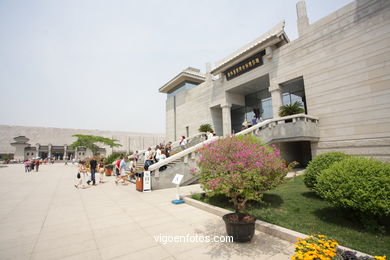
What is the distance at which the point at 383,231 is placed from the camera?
4121 millimetres

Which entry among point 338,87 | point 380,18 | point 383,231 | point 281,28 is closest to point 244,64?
point 281,28

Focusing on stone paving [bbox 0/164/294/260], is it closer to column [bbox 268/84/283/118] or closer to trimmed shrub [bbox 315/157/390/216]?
trimmed shrub [bbox 315/157/390/216]

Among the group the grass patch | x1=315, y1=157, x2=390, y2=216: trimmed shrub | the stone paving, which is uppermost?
x1=315, y1=157, x2=390, y2=216: trimmed shrub

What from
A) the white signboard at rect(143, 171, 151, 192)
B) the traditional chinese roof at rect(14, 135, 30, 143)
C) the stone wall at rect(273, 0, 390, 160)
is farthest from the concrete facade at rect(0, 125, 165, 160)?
the stone wall at rect(273, 0, 390, 160)

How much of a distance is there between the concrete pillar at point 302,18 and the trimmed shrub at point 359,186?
14198 mm

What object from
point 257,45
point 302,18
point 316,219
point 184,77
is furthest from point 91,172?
point 302,18

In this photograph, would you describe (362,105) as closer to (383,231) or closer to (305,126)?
(305,126)

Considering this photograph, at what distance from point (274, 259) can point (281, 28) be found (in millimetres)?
17704

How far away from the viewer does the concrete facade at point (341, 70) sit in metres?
10.9

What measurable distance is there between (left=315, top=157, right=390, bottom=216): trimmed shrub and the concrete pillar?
Answer: 46.6 ft

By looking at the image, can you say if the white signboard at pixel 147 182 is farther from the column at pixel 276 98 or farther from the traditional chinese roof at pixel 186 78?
the traditional chinese roof at pixel 186 78

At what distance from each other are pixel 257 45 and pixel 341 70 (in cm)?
734

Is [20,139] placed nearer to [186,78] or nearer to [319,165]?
[186,78]

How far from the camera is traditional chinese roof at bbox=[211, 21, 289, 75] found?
622 inches
